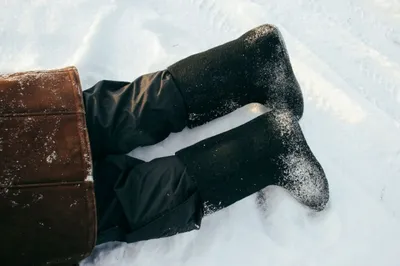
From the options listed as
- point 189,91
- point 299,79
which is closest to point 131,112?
point 189,91

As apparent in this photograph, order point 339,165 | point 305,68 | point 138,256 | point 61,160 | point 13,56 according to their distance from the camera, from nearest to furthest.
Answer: point 61,160, point 138,256, point 339,165, point 13,56, point 305,68

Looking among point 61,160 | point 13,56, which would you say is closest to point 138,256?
point 61,160

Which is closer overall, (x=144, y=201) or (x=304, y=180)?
(x=144, y=201)

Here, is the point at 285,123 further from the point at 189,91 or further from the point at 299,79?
the point at 299,79

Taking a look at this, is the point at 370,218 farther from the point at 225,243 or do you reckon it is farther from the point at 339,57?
the point at 339,57

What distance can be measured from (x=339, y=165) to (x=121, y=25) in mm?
924

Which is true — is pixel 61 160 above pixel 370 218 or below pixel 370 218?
above

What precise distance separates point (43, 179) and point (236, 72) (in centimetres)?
60

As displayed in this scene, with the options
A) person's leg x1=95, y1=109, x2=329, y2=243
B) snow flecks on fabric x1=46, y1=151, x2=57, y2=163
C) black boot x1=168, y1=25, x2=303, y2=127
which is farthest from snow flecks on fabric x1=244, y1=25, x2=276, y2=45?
snow flecks on fabric x1=46, y1=151, x2=57, y2=163

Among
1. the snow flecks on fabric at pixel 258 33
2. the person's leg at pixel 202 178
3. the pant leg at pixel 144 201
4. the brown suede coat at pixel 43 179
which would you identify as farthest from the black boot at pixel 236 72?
the brown suede coat at pixel 43 179

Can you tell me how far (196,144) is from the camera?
1339 mm

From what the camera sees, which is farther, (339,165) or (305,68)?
(305,68)

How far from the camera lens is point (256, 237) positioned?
1.39m

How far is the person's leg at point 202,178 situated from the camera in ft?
4.07
